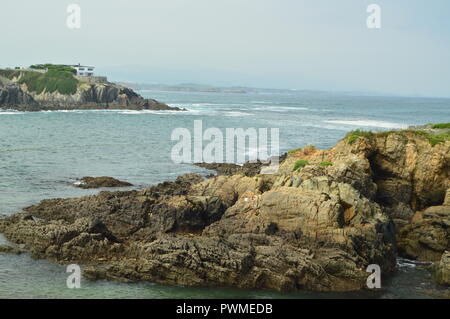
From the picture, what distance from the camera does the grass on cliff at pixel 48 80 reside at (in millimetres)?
121625

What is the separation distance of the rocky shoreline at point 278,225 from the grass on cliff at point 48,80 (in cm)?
9651

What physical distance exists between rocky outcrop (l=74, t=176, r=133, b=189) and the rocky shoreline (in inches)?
209

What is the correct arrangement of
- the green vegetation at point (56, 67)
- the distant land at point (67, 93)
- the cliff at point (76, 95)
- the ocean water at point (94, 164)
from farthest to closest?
1. the green vegetation at point (56, 67)
2. the cliff at point (76, 95)
3. the distant land at point (67, 93)
4. the ocean water at point (94, 164)

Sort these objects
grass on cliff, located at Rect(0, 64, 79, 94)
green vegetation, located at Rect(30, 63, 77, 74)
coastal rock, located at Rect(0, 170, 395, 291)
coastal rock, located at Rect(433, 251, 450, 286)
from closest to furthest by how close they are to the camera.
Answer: coastal rock, located at Rect(0, 170, 395, 291), coastal rock, located at Rect(433, 251, 450, 286), grass on cliff, located at Rect(0, 64, 79, 94), green vegetation, located at Rect(30, 63, 77, 74)

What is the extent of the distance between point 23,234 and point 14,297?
19.8 feet

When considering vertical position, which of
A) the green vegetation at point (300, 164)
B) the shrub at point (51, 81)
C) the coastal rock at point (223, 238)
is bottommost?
the coastal rock at point (223, 238)

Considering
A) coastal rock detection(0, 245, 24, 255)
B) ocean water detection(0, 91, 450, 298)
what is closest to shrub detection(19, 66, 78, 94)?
ocean water detection(0, 91, 450, 298)

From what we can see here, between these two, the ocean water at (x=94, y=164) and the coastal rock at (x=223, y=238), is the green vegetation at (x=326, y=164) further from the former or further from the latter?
the ocean water at (x=94, y=164)

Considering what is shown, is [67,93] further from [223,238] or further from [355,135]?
[223,238]

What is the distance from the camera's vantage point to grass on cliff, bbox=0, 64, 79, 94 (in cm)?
12162

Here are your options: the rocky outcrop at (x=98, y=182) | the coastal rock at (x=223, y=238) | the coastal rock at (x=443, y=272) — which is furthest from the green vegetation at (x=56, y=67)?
the coastal rock at (x=443, y=272)

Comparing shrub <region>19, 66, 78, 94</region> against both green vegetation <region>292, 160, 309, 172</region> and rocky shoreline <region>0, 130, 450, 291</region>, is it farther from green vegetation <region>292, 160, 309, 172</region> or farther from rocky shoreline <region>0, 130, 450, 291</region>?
green vegetation <region>292, 160, 309, 172</region>

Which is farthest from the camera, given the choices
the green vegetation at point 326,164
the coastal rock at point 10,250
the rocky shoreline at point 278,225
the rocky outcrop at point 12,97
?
the rocky outcrop at point 12,97

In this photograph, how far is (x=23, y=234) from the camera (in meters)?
24.2
